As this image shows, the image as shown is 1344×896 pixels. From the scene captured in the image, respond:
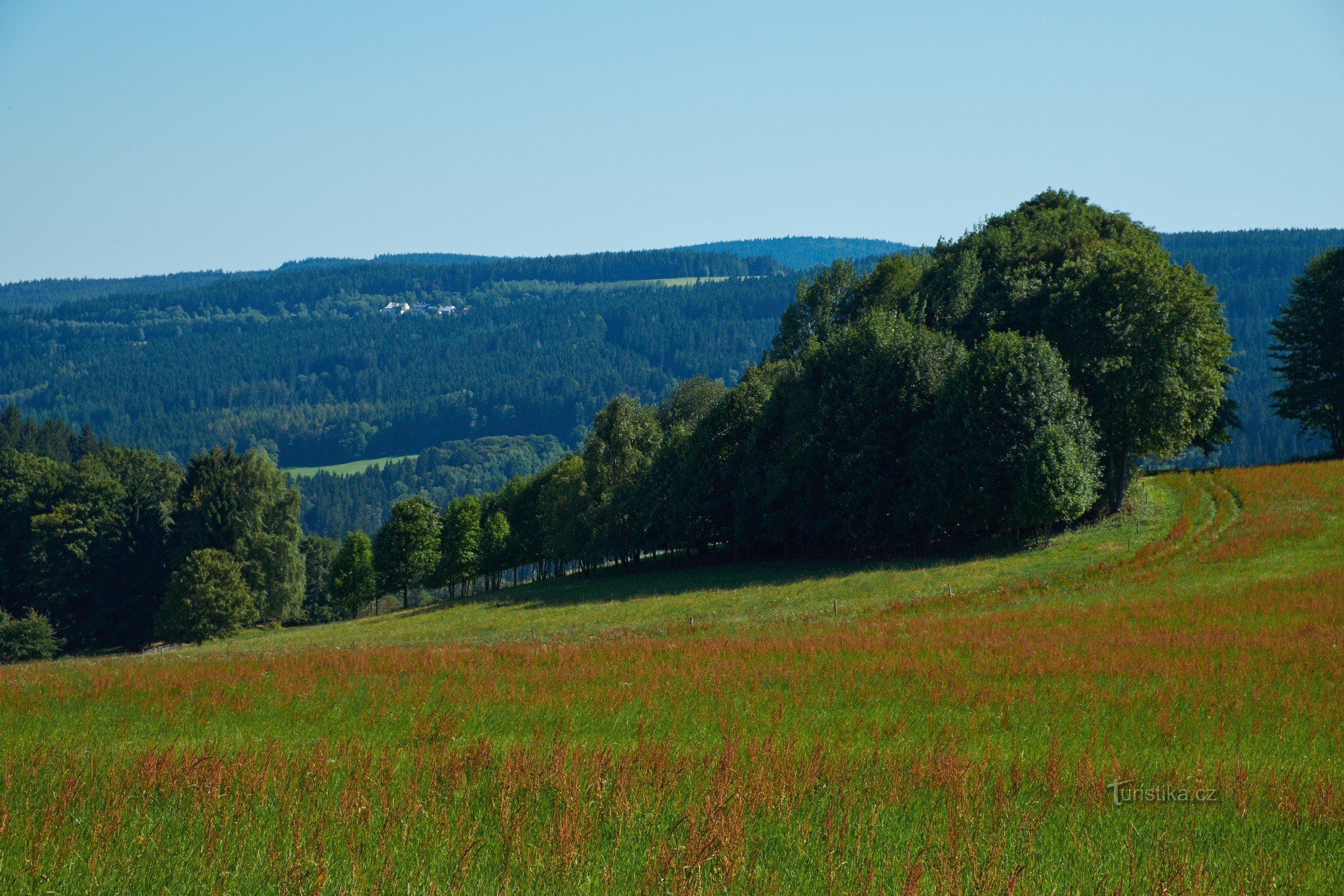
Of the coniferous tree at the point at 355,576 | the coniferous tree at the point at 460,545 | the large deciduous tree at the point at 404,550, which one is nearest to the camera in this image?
the coniferous tree at the point at 460,545

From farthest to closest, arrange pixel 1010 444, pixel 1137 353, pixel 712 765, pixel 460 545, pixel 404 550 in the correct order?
pixel 404 550, pixel 460 545, pixel 1137 353, pixel 1010 444, pixel 712 765

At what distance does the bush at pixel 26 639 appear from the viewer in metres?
74.5

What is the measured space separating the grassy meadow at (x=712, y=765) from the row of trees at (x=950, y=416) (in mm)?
22561

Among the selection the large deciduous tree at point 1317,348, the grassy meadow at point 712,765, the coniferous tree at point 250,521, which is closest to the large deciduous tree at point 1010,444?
the grassy meadow at point 712,765

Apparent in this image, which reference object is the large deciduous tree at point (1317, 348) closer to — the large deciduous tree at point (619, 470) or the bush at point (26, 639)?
the large deciduous tree at point (619, 470)

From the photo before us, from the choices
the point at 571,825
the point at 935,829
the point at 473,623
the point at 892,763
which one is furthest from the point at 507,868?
the point at 473,623

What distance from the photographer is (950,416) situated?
5131 cm

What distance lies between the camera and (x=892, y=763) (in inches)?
399

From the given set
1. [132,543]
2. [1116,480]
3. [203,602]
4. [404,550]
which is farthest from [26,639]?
[1116,480]

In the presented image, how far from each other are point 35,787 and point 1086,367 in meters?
51.9

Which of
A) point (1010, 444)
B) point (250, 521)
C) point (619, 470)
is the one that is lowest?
point (250, 521)

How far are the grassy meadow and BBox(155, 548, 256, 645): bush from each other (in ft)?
170

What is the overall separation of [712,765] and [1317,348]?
7679 cm

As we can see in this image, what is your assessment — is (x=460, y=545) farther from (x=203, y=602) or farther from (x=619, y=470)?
(x=619, y=470)
